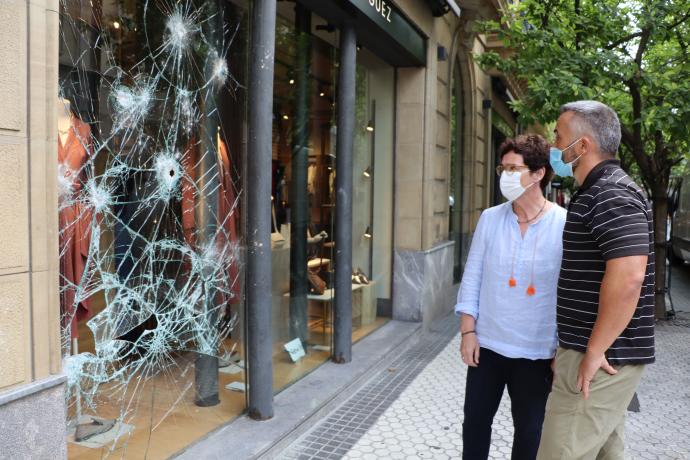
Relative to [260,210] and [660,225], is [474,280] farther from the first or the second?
[660,225]

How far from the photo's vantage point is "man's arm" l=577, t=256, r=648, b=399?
7.11 ft

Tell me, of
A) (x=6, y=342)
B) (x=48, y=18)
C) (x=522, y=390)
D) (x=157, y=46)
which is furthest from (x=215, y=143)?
(x=522, y=390)

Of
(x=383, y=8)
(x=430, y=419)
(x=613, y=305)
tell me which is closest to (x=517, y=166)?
(x=613, y=305)

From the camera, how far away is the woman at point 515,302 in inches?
115

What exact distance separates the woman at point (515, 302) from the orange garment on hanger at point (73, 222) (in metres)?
2.03

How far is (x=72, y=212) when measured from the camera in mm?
3127

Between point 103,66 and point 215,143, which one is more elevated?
point 103,66

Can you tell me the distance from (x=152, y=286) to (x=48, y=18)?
1731 mm

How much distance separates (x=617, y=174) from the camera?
2377mm

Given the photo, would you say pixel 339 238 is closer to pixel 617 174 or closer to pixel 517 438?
pixel 517 438

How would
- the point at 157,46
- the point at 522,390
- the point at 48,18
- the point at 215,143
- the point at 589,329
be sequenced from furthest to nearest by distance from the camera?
1. the point at 215,143
2. the point at 157,46
3. the point at 522,390
4. the point at 48,18
5. the point at 589,329

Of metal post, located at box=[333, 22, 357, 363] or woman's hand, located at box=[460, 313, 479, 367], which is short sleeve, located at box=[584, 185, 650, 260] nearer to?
woman's hand, located at box=[460, 313, 479, 367]

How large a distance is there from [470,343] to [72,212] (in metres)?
2.17

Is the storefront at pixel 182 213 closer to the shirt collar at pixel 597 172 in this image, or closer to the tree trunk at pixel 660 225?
the shirt collar at pixel 597 172
